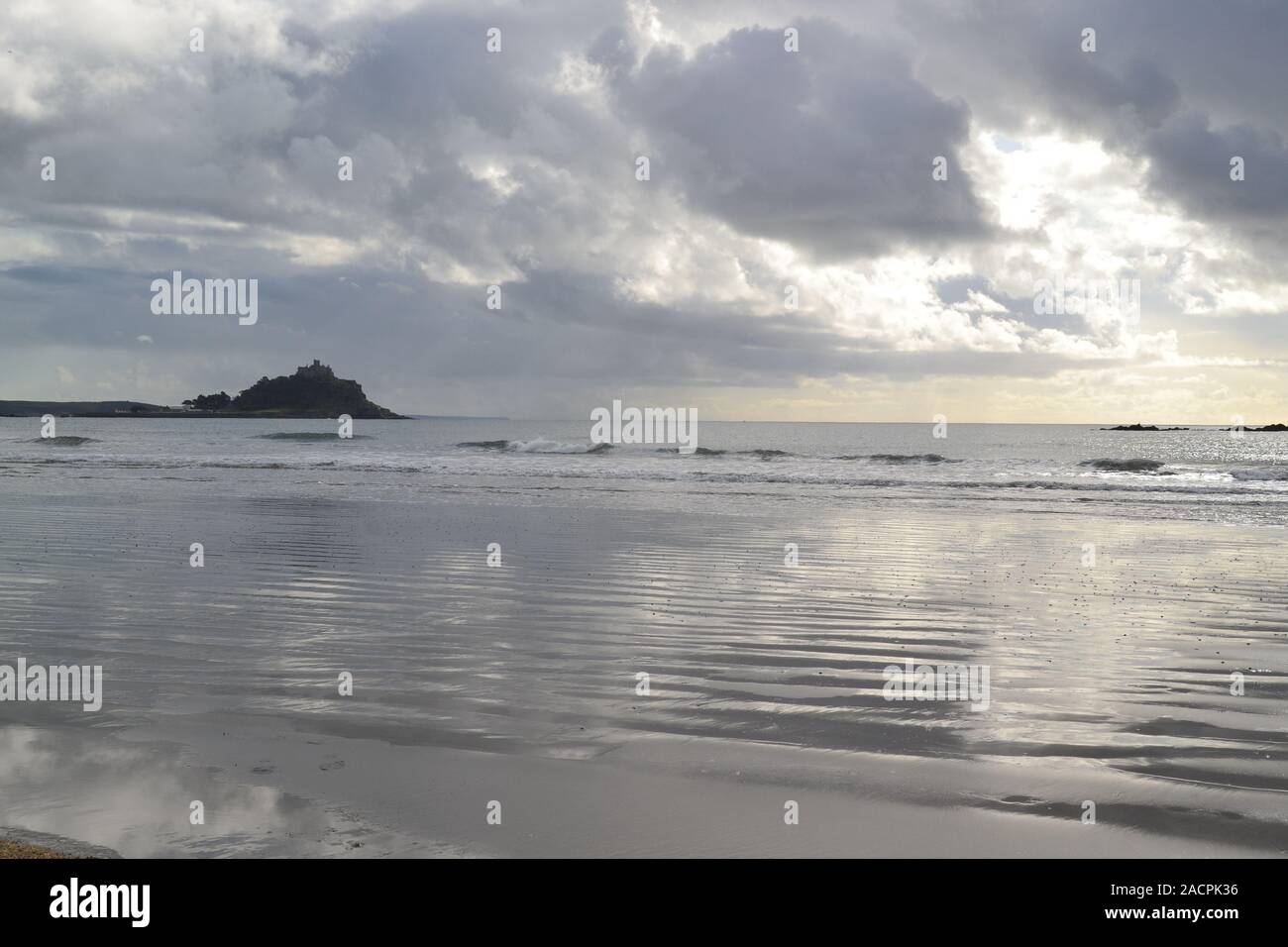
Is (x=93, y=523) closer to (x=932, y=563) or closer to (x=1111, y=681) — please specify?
(x=932, y=563)

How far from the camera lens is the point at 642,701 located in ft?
24.8

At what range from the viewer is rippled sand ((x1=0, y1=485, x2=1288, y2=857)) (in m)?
5.16

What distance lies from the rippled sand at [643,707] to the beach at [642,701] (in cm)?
4

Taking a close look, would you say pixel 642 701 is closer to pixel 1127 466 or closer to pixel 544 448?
pixel 1127 466

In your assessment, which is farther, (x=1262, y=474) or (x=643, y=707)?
(x=1262, y=474)

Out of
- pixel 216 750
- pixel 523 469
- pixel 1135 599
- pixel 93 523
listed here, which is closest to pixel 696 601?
pixel 1135 599

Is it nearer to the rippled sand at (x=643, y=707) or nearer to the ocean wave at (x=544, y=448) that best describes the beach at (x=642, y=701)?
the rippled sand at (x=643, y=707)

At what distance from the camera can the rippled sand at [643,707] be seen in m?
5.16

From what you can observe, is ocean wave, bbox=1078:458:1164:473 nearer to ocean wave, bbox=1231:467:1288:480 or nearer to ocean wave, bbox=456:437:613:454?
ocean wave, bbox=1231:467:1288:480

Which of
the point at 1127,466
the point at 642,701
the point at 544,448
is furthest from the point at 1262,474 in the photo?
the point at 642,701

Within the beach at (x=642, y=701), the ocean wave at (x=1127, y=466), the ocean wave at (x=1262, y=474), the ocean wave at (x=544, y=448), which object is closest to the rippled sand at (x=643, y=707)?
the beach at (x=642, y=701)

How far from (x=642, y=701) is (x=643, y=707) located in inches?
6.5

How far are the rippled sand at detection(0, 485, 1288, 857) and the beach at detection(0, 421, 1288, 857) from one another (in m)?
0.04

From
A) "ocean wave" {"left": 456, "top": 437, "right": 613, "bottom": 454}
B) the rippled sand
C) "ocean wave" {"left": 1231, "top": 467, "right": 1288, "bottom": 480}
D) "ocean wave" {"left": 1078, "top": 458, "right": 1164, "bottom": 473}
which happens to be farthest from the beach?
"ocean wave" {"left": 456, "top": 437, "right": 613, "bottom": 454}
